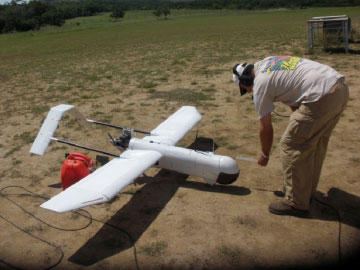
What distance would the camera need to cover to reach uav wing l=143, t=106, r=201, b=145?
6.83m

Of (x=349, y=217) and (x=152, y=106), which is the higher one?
(x=152, y=106)

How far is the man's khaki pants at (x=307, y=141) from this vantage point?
14.5 ft

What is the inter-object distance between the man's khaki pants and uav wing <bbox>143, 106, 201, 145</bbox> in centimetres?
262

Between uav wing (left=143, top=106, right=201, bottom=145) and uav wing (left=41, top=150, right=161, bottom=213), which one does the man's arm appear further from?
uav wing (left=143, top=106, right=201, bottom=145)

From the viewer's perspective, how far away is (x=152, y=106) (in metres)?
11.1

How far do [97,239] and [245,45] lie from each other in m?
20.6

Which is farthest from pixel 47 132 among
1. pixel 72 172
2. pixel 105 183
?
pixel 105 183

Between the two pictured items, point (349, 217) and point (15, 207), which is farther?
point (15, 207)

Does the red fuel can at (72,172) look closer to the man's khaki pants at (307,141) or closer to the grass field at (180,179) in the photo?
the grass field at (180,179)

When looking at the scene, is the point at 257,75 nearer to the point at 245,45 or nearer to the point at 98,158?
the point at 98,158

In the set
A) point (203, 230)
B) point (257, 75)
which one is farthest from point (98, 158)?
point (257, 75)

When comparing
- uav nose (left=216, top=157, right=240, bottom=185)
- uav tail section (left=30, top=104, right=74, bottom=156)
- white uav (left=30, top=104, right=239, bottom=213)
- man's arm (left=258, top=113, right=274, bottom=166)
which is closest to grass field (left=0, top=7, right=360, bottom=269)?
uav nose (left=216, top=157, right=240, bottom=185)

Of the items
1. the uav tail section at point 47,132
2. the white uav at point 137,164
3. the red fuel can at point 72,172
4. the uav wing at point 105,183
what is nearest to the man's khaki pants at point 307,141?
the white uav at point 137,164

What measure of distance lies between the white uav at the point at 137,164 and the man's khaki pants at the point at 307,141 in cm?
116
